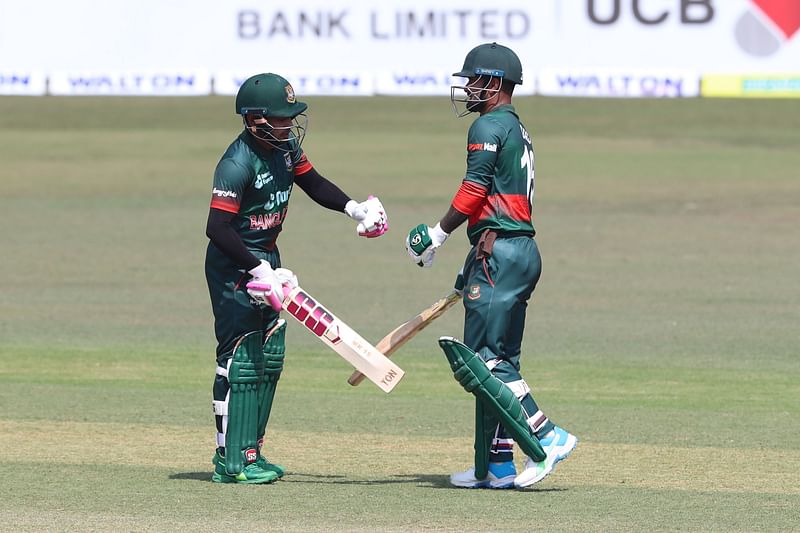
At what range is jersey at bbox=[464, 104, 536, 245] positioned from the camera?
7812 millimetres

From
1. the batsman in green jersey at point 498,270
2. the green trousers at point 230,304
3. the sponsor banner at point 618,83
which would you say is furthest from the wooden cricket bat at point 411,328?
the sponsor banner at point 618,83

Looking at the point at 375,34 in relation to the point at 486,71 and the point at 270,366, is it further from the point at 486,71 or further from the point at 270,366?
the point at 270,366

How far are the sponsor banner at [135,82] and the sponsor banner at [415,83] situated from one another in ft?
12.3

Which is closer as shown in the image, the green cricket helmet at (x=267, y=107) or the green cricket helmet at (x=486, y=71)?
the green cricket helmet at (x=267, y=107)

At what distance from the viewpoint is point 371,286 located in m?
16.6

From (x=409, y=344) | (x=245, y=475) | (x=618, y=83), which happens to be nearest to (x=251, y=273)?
(x=245, y=475)

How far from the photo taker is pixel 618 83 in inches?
1294

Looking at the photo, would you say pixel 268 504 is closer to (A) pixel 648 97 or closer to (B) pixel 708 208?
(B) pixel 708 208

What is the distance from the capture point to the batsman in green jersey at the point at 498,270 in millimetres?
7809

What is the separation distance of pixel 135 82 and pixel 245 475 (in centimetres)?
2725

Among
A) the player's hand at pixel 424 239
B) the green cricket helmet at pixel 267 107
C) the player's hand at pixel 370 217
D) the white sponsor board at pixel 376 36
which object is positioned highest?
the white sponsor board at pixel 376 36

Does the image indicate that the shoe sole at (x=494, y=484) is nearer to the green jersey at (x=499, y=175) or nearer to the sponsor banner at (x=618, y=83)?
the green jersey at (x=499, y=175)

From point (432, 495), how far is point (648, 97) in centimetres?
2676

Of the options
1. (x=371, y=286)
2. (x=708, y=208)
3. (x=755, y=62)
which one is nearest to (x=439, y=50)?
(x=755, y=62)
